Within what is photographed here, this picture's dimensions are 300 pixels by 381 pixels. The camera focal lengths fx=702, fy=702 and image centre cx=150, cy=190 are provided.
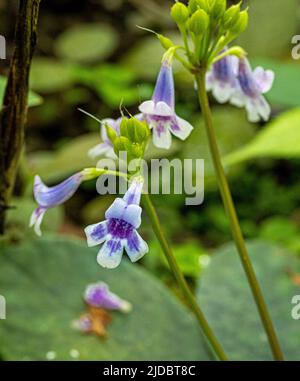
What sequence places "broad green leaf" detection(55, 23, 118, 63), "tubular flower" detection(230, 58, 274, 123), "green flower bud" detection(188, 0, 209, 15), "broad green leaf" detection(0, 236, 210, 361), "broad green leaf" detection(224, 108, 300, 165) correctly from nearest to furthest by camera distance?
"green flower bud" detection(188, 0, 209, 15), "tubular flower" detection(230, 58, 274, 123), "broad green leaf" detection(0, 236, 210, 361), "broad green leaf" detection(224, 108, 300, 165), "broad green leaf" detection(55, 23, 118, 63)

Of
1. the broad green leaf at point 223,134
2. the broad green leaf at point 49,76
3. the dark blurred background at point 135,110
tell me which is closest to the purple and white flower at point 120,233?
the dark blurred background at point 135,110

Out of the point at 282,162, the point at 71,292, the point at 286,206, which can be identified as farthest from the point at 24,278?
the point at 282,162

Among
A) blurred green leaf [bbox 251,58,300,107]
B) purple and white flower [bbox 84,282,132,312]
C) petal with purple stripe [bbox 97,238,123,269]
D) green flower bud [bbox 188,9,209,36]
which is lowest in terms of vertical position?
petal with purple stripe [bbox 97,238,123,269]

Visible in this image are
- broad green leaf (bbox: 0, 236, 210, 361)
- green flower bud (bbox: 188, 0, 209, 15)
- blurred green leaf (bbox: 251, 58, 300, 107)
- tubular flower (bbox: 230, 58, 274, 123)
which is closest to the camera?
green flower bud (bbox: 188, 0, 209, 15)

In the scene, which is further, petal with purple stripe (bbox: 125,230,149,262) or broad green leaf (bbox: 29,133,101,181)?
broad green leaf (bbox: 29,133,101,181)

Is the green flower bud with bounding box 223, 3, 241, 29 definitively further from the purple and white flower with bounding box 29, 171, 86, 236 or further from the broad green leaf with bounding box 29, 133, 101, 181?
the broad green leaf with bounding box 29, 133, 101, 181

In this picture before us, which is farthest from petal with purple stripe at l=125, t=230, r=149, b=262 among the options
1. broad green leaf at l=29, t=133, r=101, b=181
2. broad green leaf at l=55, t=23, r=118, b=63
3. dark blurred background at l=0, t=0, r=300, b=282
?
broad green leaf at l=55, t=23, r=118, b=63

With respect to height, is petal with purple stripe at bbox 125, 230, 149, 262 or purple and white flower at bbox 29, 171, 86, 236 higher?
purple and white flower at bbox 29, 171, 86, 236
